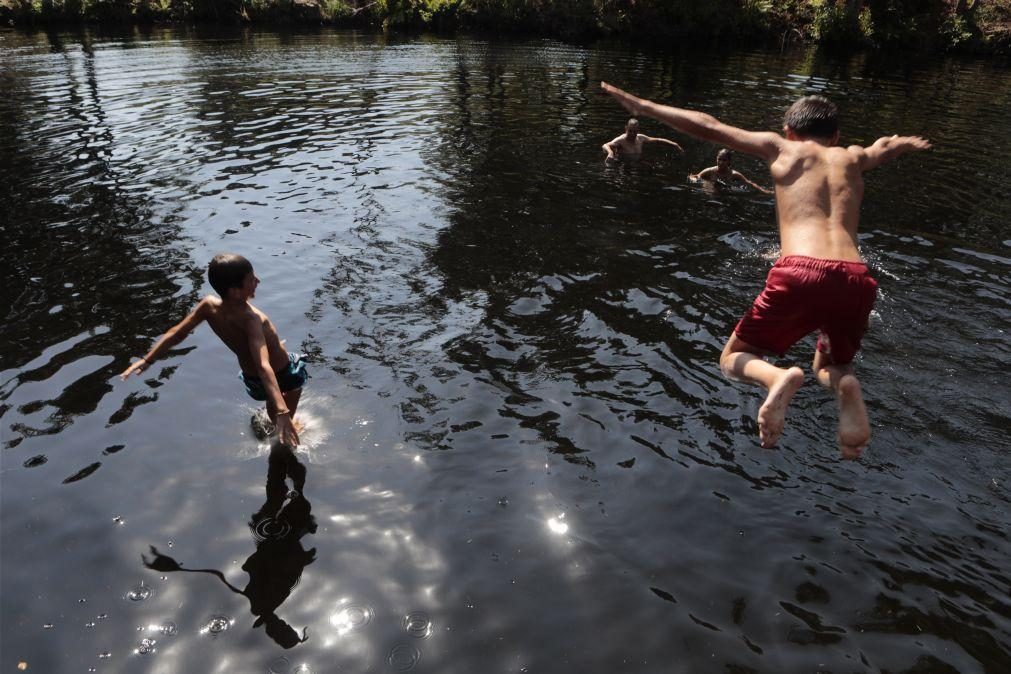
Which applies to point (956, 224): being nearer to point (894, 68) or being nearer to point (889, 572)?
point (889, 572)

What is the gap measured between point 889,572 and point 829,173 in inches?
119

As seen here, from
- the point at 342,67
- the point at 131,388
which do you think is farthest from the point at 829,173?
the point at 342,67

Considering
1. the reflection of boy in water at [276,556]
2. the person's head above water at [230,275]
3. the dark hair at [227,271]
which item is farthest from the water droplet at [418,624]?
the dark hair at [227,271]

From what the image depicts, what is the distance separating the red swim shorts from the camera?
4.82 m

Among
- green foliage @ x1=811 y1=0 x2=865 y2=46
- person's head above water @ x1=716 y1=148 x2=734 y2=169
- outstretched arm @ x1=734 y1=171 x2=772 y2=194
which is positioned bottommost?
outstretched arm @ x1=734 y1=171 x2=772 y2=194

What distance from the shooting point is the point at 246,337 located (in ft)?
19.9

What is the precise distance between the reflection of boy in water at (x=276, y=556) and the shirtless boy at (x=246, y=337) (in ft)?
1.86

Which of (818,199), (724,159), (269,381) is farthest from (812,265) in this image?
(724,159)

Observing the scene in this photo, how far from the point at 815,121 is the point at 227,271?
4.99 m

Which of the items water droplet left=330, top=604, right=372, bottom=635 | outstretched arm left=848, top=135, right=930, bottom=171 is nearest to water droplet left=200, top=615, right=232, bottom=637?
water droplet left=330, top=604, right=372, bottom=635

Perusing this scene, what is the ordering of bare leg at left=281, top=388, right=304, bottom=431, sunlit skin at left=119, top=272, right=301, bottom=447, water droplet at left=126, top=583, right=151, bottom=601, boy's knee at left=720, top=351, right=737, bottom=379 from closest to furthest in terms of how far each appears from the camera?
water droplet at left=126, top=583, right=151, bottom=601 → boy's knee at left=720, top=351, right=737, bottom=379 → sunlit skin at left=119, top=272, right=301, bottom=447 → bare leg at left=281, top=388, right=304, bottom=431

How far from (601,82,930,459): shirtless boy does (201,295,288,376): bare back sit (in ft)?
11.9

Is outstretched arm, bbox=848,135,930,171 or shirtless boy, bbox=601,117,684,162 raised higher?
outstretched arm, bbox=848,135,930,171

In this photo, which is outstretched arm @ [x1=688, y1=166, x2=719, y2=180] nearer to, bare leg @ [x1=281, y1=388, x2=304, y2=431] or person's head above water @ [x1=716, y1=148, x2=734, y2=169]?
person's head above water @ [x1=716, y1=148, x2=734, y2=169]
